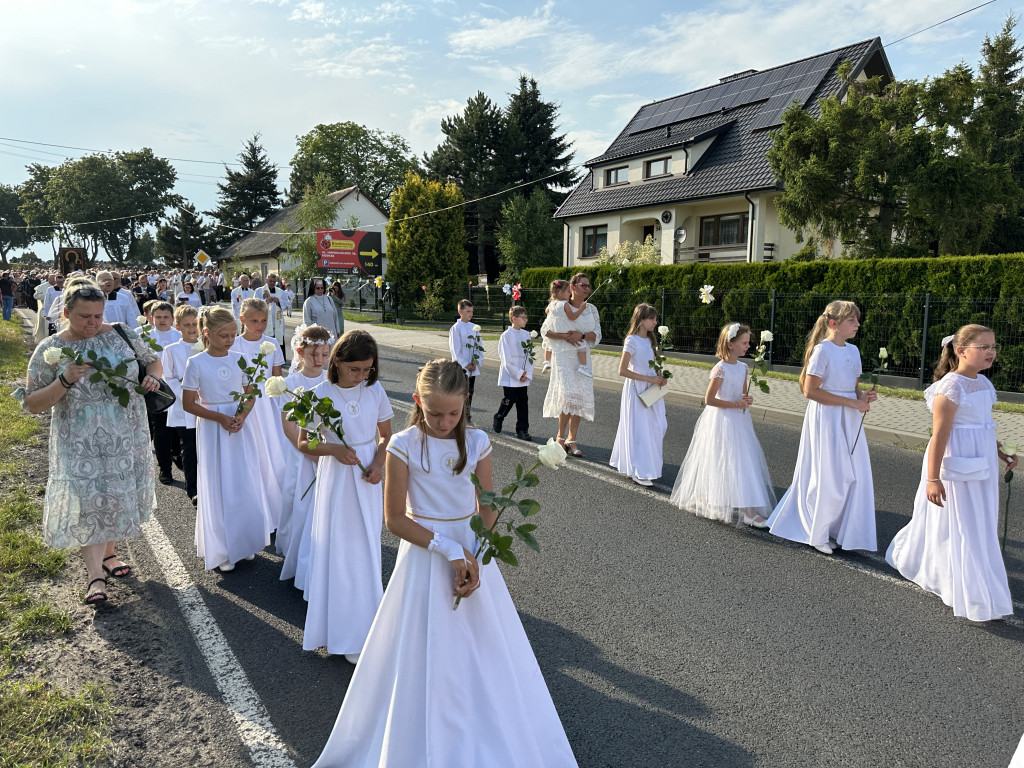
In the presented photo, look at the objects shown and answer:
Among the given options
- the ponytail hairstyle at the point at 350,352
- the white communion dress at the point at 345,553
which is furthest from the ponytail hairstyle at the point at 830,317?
the white communion dress at the point at 345,553

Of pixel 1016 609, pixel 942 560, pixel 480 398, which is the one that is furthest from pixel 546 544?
pixel 480 398

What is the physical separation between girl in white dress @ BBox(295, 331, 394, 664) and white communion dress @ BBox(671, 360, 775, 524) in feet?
10.8

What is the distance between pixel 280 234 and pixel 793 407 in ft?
150

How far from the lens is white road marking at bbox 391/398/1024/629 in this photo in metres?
4.78

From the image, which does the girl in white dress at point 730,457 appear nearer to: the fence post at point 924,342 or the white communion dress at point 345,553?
the white communion dress at point 345,553

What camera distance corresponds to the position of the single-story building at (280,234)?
175 feet

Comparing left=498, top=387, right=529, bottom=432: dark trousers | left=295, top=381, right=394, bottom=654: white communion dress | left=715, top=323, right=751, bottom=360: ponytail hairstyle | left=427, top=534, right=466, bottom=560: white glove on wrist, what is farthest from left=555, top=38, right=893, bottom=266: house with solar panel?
left=427, top=534, right=466, bottom=560: white glove on wrist

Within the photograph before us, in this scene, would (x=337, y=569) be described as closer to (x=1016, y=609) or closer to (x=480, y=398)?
(x=1016, y=609)

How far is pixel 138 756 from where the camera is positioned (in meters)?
2.98

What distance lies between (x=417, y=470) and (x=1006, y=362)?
46.9 ft

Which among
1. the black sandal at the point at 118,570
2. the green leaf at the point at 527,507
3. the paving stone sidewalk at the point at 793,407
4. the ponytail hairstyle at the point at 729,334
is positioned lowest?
the paving stone sidewalk at the point at 793,407

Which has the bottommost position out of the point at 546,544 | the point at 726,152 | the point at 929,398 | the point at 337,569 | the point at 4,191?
the point at 546,544

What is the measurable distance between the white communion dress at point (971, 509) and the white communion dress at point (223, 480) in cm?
458

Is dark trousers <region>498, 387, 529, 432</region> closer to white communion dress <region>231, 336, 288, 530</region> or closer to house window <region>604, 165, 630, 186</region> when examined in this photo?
white communion dress <region>231, 336, 288, 530</region>
